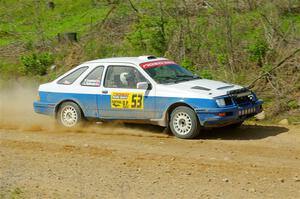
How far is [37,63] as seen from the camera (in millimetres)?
21578

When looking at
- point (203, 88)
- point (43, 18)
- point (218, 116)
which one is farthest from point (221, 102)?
point (43, 18)

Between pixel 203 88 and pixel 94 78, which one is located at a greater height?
pixel 94 78

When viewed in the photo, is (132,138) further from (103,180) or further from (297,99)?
(297,99)

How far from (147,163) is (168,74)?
333cm

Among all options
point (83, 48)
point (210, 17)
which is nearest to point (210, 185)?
point (210, 17)

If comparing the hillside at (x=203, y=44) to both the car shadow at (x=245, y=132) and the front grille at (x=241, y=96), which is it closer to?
the car shadow at (x=245, y=132)

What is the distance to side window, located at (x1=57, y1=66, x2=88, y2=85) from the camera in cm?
1400

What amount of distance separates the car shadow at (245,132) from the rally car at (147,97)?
11.1 inches

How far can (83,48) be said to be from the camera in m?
20.8

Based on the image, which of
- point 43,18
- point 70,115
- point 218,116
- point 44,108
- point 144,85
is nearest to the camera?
point 218,116

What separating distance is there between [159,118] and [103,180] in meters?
3.61

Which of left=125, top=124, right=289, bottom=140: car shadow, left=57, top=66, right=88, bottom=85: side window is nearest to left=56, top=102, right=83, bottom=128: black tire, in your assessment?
left=57, top=66, right=88, bottom=85: side window

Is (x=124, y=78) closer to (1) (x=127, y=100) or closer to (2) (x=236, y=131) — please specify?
(1) (x=127, y=100)

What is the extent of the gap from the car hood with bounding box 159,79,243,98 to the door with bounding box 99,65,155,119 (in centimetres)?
58
